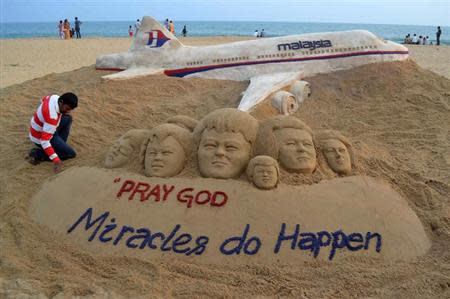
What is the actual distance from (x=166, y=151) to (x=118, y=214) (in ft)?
2.22

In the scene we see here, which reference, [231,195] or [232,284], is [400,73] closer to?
[231,195]

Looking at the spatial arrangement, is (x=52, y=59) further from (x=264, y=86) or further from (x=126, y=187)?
(x=126, y=187)

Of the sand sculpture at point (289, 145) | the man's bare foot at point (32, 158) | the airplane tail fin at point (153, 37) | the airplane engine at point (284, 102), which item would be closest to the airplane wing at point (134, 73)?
the airplane tail fin at point (153, 37)

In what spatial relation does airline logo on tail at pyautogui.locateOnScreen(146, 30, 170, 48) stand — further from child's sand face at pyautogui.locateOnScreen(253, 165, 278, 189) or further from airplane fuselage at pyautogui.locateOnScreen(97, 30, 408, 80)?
child's sand face at pyautogui.locateOnScreen(253, 165, 278, 189)

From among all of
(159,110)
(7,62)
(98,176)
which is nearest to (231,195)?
(98,176)

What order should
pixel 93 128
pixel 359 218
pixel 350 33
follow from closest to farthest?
pixel 359 218
pixel 93 128
pixel 350 33

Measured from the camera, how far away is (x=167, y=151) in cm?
390

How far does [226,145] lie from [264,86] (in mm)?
3903

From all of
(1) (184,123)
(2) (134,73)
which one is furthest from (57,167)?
(2) (134,73)

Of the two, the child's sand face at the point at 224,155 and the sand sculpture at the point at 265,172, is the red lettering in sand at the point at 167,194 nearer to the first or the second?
the child's sand face at the point at 224,155

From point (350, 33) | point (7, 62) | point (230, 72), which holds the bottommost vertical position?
point (7, 62)

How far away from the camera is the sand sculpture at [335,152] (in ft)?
12.8

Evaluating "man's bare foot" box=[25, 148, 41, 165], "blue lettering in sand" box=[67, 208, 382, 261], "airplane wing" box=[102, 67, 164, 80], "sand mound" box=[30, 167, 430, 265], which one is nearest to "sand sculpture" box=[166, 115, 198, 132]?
"sand mound" box=[30, 167, 430, 265]

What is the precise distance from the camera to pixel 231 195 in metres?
3.61
